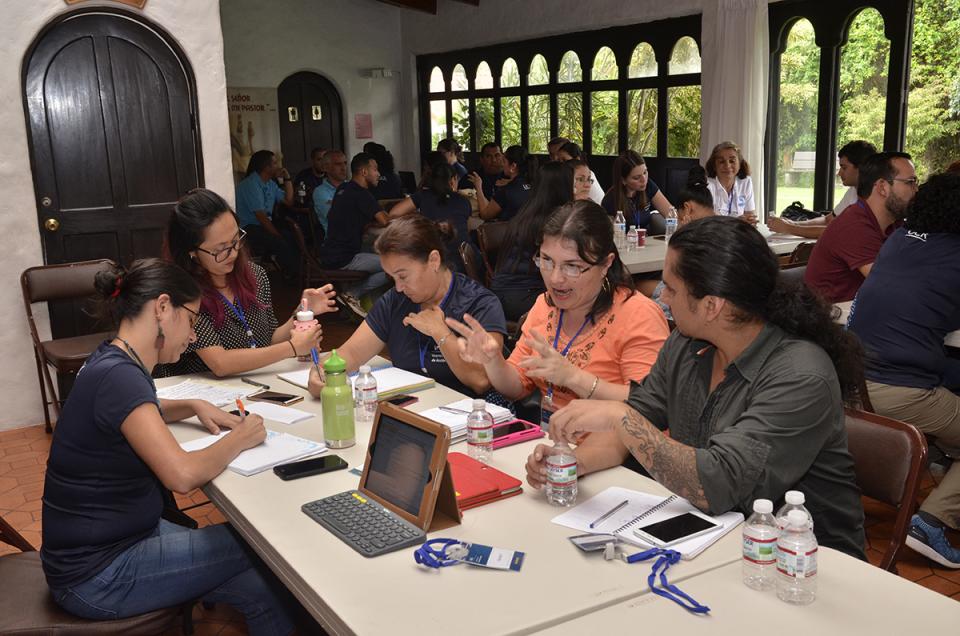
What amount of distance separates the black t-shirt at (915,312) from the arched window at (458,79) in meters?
9.65

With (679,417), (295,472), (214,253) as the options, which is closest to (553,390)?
(679,417)

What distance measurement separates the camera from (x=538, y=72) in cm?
1098

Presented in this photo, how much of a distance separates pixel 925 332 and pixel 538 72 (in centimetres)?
832

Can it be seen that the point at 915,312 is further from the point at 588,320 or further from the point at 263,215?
the point at 263,215

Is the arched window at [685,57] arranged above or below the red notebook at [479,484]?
above

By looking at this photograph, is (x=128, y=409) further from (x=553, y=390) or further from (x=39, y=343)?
(x=39, y=343)

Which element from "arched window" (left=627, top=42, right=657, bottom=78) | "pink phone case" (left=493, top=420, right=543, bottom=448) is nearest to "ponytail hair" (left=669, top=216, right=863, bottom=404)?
"pink phone case" (left=493, top=420, right=543, bottom=448)

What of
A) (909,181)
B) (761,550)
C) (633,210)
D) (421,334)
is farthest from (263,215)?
(761,550)

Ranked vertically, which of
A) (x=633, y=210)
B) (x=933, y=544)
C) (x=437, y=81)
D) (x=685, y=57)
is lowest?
(x=933, y=544)

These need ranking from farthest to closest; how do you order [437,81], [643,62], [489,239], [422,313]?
[437,81]
[643,62]
[489,239]
[422,313]

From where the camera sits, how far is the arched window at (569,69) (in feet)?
33.8

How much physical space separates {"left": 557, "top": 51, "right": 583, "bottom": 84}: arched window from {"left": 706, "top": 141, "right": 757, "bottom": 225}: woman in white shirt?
3.57 metres

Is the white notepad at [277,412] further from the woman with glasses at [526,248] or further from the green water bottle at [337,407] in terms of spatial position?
the woman with glasses at [526,248]

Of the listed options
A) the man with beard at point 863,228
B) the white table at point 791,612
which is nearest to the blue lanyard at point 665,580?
the white table at point 791,612
